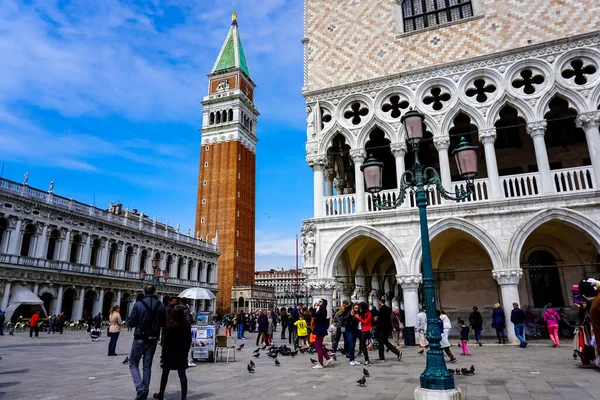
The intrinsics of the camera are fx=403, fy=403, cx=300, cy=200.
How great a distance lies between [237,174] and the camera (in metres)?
62.4

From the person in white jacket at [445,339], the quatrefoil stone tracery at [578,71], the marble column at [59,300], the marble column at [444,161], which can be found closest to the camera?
the person in white jacket at [445,339]

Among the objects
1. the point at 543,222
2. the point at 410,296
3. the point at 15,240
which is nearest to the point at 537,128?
the point at 543,222

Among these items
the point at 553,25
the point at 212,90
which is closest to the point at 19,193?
the point at 553,25

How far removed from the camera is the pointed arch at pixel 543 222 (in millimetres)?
12367

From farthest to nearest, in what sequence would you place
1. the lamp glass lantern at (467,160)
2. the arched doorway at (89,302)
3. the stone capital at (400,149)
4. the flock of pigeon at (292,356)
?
1. the arched doorway at (89,302)
2. the stone capital at (400,149)
3. the lamp glass lantern at (467,160)
4. the flock of pigeon at (292,356)

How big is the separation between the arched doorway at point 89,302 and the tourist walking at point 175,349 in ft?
113

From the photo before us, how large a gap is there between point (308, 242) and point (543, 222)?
7850 millimetres

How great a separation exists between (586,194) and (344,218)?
25.2 feet

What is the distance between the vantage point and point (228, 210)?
201ft

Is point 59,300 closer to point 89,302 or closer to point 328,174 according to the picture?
point 89,302

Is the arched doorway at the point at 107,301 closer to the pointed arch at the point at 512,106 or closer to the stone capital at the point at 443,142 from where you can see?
the stone capital at the point at 443,142

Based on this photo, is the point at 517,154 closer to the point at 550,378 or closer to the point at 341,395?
the point at 550,378

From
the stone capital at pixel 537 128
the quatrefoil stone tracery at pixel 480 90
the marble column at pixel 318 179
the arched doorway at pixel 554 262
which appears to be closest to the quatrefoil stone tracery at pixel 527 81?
the quatrefoil stone tracery at pixel 480 90

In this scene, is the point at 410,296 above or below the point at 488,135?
below
